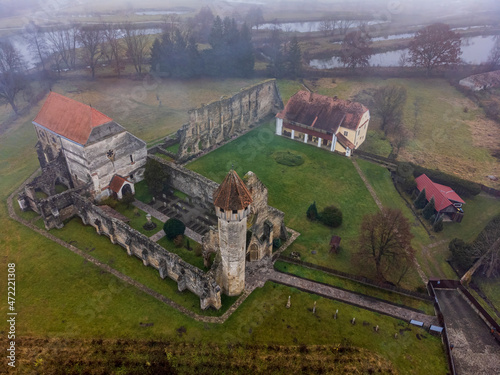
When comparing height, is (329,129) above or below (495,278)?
above

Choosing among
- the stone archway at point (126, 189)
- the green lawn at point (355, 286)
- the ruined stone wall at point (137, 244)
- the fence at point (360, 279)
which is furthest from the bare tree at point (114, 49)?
the green lawn at point (355, 286)

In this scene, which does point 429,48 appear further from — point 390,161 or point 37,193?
point 37,193

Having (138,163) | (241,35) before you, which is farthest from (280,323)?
(241,35)

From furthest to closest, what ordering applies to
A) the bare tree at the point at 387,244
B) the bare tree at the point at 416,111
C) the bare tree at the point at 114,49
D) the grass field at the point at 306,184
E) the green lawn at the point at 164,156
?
1. the bare tree at the point at 114,49
2. the bare tree at the point at 416,111
3. the green lawn at the point at 164,156
4. the grass field at the point at 306,184
5. the bare tree at the point at 387,244

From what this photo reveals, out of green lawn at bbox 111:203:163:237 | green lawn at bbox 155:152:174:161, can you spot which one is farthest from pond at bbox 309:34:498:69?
green lawn at bbox 111:203:163:237

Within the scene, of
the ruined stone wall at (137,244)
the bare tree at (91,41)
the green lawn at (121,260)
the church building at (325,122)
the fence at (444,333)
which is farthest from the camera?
the bare tree at (91,41)

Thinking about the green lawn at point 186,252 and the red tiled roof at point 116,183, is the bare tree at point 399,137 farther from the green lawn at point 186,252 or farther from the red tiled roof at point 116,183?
the red tiled roof at point 116,183

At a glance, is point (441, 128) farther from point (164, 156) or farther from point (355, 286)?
point (164, 156)
